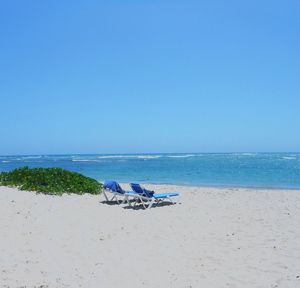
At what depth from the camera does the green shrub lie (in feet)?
50.2

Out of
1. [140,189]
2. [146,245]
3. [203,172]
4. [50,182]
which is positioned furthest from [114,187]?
[203,172]

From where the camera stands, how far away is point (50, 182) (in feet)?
51.7

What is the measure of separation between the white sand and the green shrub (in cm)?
183

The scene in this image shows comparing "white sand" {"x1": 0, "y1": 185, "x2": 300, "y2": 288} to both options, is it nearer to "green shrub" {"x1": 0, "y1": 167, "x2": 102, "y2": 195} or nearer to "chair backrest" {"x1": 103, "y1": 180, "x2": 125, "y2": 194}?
"chair backrest" {"x1": 103, "y1": 180, "x2": 125, "y2": 194}

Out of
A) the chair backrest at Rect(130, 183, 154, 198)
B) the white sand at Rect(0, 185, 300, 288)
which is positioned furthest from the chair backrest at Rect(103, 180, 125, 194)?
the white sand at Rect(0, 185, 300, 288)

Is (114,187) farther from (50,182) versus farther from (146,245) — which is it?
(146,245)

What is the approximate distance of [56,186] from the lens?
15531mm

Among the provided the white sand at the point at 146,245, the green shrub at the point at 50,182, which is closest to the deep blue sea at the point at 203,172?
the green shrub at the point at 50,182

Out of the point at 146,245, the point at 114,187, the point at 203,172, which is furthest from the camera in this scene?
the point at 203,172

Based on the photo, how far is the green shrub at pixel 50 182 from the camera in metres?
15.3

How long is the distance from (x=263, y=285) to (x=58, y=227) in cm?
538

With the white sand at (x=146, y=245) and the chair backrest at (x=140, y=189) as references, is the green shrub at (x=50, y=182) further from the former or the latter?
the chair backrest at (x=140, y=189)

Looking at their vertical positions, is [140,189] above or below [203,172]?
above

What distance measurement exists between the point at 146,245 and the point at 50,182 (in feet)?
28.2
